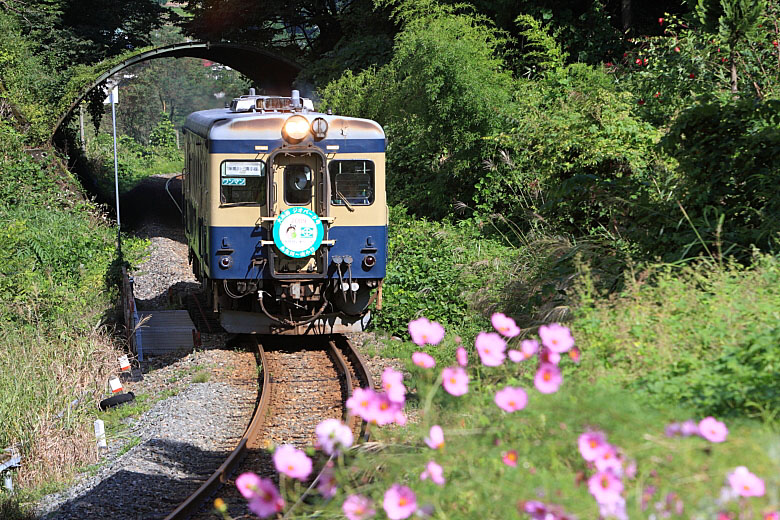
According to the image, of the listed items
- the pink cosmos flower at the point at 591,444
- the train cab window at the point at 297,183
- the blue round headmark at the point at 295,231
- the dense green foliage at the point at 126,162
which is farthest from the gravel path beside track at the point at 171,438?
the dense green foliage at the point at 126,162

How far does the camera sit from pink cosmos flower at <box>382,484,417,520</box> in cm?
327

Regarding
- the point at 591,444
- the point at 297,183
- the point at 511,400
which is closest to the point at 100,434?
the point at 297,183

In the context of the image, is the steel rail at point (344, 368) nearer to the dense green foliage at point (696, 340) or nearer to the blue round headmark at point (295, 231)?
the blue round headmark at point (295, 231)

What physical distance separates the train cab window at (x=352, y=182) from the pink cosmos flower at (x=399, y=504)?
8.39 m

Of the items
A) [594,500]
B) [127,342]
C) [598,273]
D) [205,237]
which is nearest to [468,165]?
[205,237]

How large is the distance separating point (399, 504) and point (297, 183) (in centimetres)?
849

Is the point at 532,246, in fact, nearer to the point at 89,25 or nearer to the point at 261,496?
the point at 261,496

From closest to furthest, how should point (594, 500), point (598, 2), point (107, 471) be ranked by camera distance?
1. point (594, 500)
2. point (107, 471)
3. point (598, 2)

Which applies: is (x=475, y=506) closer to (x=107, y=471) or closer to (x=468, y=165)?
(x=107, y=471)

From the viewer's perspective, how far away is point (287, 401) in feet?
32.1

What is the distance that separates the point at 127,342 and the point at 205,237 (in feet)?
6.51

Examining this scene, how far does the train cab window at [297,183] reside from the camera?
11398mm

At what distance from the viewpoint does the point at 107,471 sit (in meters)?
7.78

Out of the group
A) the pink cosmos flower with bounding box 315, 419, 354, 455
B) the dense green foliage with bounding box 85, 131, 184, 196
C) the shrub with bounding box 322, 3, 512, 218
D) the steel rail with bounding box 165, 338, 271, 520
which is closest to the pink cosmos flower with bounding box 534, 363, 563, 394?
the pink cosmos flower with bounding box 315, 419, 354, 455
